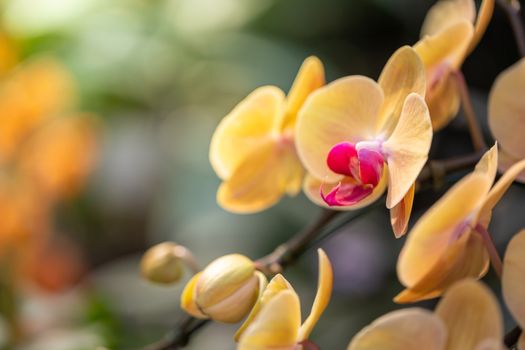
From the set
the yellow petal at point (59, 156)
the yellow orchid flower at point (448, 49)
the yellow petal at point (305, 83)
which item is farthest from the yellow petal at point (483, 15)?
the yellow petal at point (59, 156)

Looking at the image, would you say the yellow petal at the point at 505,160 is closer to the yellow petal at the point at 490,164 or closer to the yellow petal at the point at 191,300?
the yellow petal at the point at 490,164

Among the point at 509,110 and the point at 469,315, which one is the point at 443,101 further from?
the point at 469,315

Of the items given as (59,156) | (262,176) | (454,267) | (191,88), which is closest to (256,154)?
(262,176)

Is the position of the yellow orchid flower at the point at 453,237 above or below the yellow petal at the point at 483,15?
below

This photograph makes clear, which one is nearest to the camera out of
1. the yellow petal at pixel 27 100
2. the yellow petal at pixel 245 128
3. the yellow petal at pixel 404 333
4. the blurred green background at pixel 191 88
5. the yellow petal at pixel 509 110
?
the yellow petal at pixel 404 333

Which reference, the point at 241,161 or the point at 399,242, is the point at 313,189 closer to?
the point at 241,161

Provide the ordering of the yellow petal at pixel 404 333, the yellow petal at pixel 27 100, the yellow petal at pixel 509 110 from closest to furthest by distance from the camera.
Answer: the yellow petal at pixel 404 333
the yellow petal at pixel 509 110
the yellow petal at pixel 27 100
